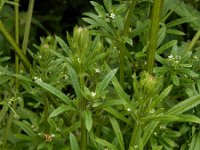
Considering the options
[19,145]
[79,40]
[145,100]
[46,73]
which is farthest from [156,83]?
[19,145]

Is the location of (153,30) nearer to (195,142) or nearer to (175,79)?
(175,79)

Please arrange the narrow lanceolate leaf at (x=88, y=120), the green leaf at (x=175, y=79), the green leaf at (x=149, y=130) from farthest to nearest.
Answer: the green leaf at (x=175, y=79), the green leaf at (x=149, y=130), the narrow lanceolate leaf at (x=88, y=120)

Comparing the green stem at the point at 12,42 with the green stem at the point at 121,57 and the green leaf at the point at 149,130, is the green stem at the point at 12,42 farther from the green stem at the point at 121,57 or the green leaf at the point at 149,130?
the green leaf at the point at 149,130

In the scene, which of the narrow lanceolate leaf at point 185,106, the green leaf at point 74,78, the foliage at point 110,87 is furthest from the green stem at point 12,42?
the narrow lanceolate leaf at point 185,106

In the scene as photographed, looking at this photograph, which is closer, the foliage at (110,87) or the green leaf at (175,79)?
the foliage at (110,87)

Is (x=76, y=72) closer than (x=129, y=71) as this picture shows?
Yes

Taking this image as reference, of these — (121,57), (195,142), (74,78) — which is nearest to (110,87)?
(121,57)

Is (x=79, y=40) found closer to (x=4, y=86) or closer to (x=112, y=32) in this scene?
(x=112, y=32)

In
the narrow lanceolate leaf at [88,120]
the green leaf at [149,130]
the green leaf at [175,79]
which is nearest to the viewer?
the narrow lanceolate leaf at [88,120]

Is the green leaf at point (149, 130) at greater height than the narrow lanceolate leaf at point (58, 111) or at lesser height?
lesser

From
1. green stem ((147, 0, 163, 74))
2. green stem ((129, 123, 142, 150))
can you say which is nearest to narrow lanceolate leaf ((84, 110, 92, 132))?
green stem ((129, 123, 142, 150))

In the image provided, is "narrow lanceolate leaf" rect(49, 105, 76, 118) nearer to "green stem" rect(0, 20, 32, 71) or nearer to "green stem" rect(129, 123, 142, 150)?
"green stem" rect(129, 123, 142, 150)
